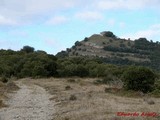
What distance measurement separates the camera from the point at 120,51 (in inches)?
6806

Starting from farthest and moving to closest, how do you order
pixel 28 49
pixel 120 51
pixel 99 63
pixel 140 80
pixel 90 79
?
pixel 120 51, pixel 28 49, pixel 99 63, pixel 90 79, pixel 140 80

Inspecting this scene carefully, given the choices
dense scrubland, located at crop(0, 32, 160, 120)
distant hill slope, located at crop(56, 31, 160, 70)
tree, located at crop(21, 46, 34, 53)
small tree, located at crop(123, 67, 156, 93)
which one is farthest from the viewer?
distant hill slope, located at crop(56, 31, 160, 70)

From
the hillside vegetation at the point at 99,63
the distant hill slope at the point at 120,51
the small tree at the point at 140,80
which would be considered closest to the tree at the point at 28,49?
the hillside vegetation at the point at 99,63

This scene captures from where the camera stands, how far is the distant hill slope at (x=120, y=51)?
154875 millimetres

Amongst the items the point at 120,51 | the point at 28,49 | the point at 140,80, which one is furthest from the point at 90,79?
the point at 120,51

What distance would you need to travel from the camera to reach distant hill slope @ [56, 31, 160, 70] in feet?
508

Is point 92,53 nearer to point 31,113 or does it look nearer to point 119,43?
point 119,43

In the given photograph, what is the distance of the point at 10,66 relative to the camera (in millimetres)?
92625

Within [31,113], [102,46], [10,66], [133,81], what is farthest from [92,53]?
[31,113]

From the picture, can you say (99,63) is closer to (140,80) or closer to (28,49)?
(28,49)

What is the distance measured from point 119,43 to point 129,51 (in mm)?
14406

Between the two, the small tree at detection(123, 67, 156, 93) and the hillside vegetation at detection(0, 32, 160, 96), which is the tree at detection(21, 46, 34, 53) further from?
the small tree at detection(123, 67, 156, 93)

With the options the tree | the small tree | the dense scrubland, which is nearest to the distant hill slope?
the dense scrubland

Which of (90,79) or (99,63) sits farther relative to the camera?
(99,63)
